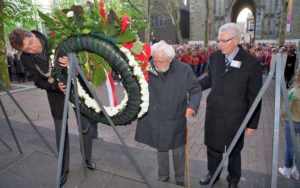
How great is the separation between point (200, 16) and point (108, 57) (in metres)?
36.5

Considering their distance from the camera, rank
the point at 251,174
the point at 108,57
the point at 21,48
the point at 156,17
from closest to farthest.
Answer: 1. the point at 108,57
2. the point at 21,48
3. the point at 251,174
4. the point at 156,17

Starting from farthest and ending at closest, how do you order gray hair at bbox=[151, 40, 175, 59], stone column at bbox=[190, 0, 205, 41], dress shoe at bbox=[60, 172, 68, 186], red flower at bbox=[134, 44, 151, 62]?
stone column at bbox=[190, 0, 205, 41] → dress shoe at bbox=[60, 172, 68, 186] → gray hair at bbox=[151, 40, 175, 59] → red flower at bbox=[134, 44, 151, 62]

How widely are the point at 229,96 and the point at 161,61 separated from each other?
88cm

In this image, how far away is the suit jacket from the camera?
278cm

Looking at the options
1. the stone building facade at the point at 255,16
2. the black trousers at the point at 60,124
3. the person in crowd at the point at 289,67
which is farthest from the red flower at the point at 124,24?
the stone building facade at the point at 255,16

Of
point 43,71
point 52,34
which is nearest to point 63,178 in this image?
point 43,71

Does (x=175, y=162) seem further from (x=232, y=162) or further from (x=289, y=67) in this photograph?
(x=289, y=67)

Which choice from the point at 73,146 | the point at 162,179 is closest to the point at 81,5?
the point at 162,179

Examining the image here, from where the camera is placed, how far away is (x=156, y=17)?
40.3 m

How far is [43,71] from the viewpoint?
280 cm

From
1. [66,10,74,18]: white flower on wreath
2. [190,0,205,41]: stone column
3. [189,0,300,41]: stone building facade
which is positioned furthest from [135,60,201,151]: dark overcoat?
[190,0,205,41]: stone column

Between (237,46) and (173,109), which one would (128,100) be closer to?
(173,109)

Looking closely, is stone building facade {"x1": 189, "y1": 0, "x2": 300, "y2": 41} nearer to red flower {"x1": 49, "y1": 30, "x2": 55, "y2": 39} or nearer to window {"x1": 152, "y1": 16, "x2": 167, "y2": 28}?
window {"x1": 152, "y1": 16, "x2": 167, "y2": 28}

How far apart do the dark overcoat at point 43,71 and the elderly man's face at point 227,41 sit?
6.17 ft
